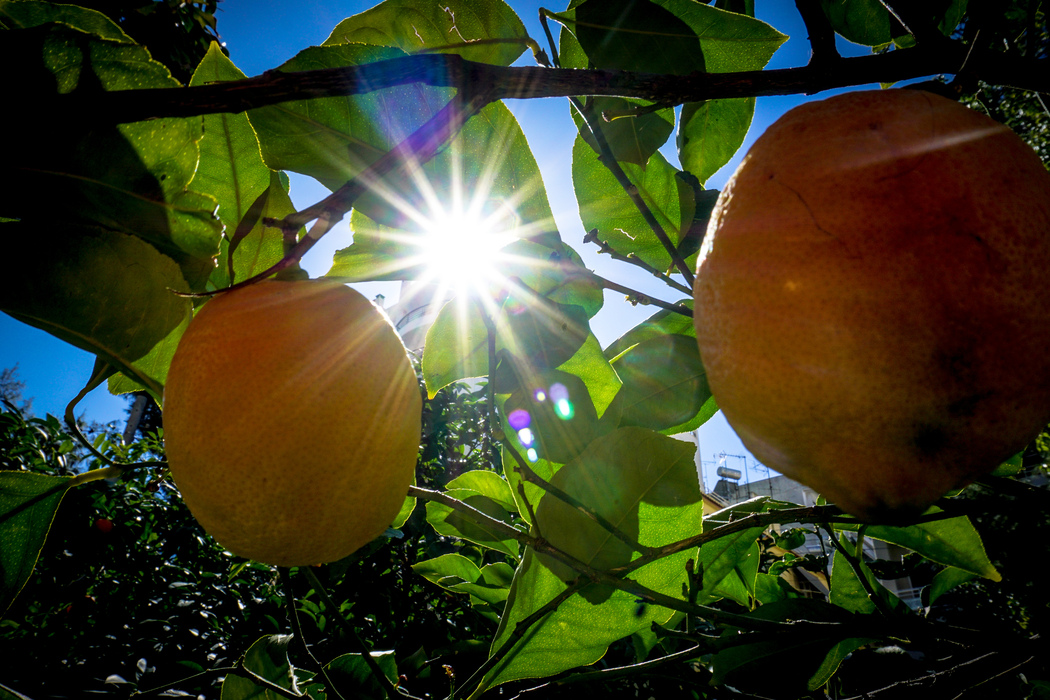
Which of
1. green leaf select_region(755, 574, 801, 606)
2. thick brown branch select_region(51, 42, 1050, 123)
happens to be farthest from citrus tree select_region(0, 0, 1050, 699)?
green leaf select_region(755, 574, 801, 606)

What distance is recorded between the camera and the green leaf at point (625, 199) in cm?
72

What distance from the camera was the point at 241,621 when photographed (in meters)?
2.15

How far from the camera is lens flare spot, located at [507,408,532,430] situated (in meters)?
0.64

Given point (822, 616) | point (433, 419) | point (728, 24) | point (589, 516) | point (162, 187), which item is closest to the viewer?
point (162, 187)

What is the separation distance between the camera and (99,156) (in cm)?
37

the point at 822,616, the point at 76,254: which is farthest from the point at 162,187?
the point at 822,616

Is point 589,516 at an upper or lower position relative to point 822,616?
upper

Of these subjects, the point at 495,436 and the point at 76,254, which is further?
the point at 495,436

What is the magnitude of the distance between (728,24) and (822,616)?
890 mm

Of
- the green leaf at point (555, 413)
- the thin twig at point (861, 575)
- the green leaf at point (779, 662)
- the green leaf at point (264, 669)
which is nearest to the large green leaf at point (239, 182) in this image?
the green leaf at point (555, 413)

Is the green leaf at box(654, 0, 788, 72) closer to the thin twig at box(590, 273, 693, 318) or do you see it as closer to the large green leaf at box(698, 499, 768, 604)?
the thin twig at box(590, 273, 693, 318)

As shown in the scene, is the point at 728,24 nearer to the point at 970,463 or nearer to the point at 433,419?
the point at 970,463

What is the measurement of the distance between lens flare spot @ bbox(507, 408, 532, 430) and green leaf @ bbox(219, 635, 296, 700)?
0.66 metres

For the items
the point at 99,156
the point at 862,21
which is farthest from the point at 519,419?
the point at 862,21
